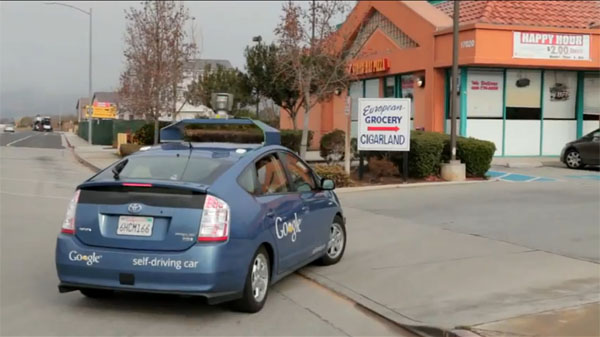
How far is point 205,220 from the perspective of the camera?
5465mm

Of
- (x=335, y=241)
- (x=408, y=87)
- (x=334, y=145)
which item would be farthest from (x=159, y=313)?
(x=408, y=87)

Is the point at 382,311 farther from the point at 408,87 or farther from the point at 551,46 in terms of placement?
the point at 408,87

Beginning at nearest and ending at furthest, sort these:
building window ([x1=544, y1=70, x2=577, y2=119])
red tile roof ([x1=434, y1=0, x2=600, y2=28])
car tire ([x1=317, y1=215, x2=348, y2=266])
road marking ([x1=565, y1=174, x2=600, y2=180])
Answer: car tire ([x1=317, y1=215, x2=348, y2=266]), road marking ([x1=565, y1=174, x2=600, y2=180]), red tile roof ([x1=434, y1=0, x2=600, y2=28]), building window ([x1=544, y1=70, x2=577, y2=119])

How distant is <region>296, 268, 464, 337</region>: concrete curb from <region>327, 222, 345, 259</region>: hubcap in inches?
18.7

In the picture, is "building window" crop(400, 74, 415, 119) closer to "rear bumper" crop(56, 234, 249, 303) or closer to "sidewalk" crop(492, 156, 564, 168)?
"sidewalk" crop(492, 156, 564, 168)

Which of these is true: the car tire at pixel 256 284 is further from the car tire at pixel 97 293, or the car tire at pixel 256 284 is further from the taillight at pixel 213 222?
the car tire at pixel 97 293

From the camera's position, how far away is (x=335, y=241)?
809cm

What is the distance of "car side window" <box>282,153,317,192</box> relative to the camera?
279 inches

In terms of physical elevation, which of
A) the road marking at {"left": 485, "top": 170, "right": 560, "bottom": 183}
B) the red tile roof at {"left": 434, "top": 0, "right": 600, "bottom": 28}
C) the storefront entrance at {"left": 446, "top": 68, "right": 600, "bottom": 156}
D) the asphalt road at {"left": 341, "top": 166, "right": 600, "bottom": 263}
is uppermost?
the red tile roof at {"left": 434, "top": 0, "right": 600, "bottom": 28}

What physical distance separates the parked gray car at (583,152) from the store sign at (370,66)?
29.4ft

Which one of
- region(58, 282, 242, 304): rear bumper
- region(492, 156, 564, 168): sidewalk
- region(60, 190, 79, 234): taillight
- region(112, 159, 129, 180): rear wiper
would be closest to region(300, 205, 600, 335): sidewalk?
region(58, 282, 242, 304): rear bumper

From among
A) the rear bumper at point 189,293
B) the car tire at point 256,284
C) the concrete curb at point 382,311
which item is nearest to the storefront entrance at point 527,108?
the concrete curb at point 382,311

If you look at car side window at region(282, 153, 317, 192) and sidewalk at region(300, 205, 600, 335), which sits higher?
car side window at region(282, 153, 317, 192)

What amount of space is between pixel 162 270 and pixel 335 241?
10.2 ft
